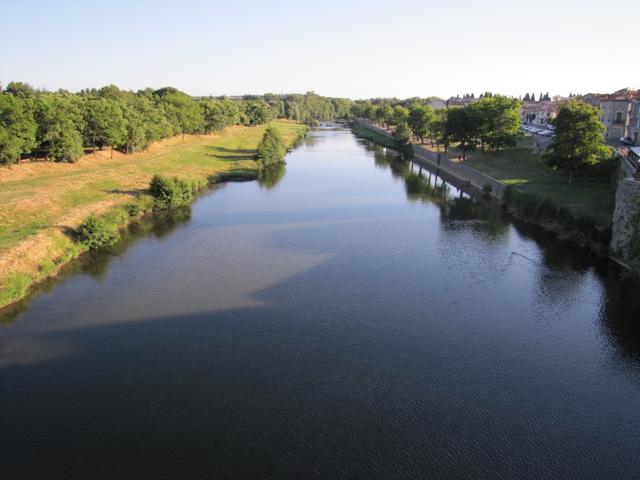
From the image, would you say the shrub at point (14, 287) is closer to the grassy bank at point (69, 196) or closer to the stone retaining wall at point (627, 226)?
the grassy bank at point (69, 196)

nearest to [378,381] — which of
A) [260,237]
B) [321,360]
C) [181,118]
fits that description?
[321,360]

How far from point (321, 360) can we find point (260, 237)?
63.3 ft

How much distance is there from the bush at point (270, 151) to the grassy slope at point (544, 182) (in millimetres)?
30022

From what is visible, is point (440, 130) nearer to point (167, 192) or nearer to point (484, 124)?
point (484, 124)

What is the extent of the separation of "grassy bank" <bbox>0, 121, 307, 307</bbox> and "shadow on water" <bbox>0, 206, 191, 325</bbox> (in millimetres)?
586

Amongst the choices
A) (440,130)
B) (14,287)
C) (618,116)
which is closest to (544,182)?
(618,116)

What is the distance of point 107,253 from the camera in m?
34.7

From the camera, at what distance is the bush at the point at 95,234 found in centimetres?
3494

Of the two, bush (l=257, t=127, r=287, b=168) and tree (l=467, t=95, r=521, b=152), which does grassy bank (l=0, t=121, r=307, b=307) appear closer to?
bush (l=257, t=127, r=287, b=168)

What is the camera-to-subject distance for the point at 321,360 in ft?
68.9

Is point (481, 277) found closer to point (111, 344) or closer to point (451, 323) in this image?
point (451, 323)

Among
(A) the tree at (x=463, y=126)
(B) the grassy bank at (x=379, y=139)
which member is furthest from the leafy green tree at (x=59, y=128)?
(B) the grassy bank at (x=379, y=139)

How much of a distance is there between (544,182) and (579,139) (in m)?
6.15

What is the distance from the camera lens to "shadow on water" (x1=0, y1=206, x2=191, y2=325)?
85.7 ft
